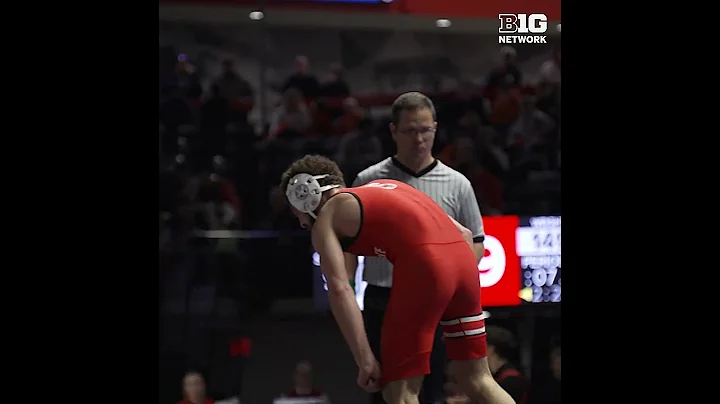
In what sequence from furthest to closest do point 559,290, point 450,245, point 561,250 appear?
1. point 559,290
2. point 561,250
3. point 450,245

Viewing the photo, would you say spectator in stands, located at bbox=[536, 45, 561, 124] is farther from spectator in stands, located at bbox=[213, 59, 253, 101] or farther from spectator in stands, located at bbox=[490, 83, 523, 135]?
spectator in stands, located at bbox=[213, 59, 253, 101]

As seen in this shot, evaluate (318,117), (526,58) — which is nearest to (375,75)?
(318,117)

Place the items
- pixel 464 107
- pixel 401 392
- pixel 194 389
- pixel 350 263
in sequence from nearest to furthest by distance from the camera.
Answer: pixel 401 392 → pixel 350 263 → pixel 194 389 → pixel 464 107

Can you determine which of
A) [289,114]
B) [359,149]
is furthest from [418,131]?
[289,114]

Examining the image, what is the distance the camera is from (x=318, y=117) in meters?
5.92

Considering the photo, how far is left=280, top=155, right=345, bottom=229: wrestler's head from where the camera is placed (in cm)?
462

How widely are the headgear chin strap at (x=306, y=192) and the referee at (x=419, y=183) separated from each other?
57 centimetres

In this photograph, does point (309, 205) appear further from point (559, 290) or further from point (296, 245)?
point (559, 290)

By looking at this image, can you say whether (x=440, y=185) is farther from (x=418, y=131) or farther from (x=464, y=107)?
(x=464, y=107)

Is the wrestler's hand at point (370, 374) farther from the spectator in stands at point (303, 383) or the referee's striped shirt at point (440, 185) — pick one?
the spectator in stands at point (303, 383)

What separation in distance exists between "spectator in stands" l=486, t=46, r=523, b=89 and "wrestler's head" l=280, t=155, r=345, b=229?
1.71 meters

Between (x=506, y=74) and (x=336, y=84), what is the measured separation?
1007 mm

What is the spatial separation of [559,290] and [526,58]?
1.35 m

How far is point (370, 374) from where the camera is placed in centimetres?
438
